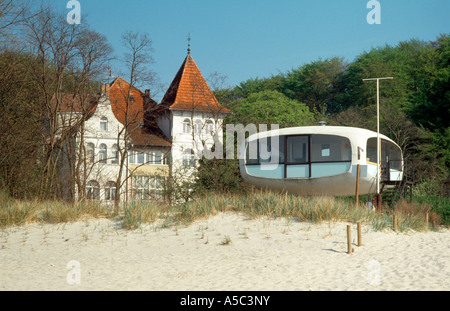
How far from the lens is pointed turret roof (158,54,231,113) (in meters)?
49.4

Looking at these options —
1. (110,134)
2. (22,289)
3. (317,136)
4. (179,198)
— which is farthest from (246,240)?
(110,134)

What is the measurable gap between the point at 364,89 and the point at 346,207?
45.4 meters

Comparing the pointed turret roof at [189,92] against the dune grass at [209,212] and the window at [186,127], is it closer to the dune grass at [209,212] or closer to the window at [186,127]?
the window at [186,127]

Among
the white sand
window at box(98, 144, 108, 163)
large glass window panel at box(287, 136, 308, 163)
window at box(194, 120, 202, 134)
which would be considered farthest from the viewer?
window at box(98, 144, 108, 163)

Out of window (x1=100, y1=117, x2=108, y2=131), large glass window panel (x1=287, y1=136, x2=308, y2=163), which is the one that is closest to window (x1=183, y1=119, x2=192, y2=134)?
window (x1=100, y1=117, x2=108, y2=131)

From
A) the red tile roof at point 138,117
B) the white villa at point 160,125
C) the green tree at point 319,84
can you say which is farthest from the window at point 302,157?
the green tree at point 319,84

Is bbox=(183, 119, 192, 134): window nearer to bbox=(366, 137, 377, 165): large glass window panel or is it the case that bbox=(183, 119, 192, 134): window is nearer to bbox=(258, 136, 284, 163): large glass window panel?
bbox=(258, 136, 284, 163): large glass window panel

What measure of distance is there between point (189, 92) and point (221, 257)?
3878 centimetres

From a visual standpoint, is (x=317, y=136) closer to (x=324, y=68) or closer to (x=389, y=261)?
(x=389, y=261)

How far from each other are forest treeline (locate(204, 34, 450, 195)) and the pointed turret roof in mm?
1387

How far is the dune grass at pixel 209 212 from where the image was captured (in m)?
18.4

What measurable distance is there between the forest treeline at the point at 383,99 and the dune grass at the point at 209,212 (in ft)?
35.0

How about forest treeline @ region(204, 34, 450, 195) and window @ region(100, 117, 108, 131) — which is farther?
window @ region(100, 117, 108, 131)
